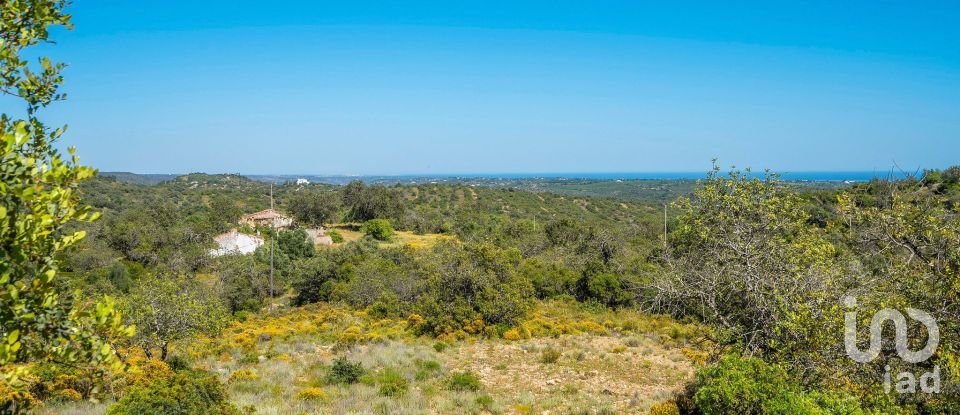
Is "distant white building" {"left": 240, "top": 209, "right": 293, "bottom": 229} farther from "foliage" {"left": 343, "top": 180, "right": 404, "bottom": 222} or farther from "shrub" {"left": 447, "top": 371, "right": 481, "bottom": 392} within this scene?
"shrub" {"left": 447, "top": 371, "right": 481, "bottom": 392}

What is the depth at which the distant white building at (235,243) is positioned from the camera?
49.8m

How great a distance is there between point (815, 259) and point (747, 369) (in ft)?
7.90

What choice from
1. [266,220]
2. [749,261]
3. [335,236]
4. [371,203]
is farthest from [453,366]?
[371,203]

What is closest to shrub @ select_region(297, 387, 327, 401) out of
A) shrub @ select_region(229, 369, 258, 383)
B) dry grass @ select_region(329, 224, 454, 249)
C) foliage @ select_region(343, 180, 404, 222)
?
shrub @ select_region(229, 369, 258, 383)

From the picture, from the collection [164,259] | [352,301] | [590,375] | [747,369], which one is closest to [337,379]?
[590,375]

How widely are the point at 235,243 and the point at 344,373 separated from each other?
43.8 metres

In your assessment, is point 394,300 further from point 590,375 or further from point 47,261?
point 47,261

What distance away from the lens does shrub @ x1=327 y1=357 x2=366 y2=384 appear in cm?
1406

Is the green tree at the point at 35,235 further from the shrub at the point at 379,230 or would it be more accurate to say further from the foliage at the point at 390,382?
the shrub at the point at 379,230

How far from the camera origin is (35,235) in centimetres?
290

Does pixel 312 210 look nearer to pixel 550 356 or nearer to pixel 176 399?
pixel 550 356

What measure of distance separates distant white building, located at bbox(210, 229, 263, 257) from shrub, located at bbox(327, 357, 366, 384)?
39241 mm

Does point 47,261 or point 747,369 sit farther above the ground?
point 47,261

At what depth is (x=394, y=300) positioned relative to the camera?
28.4m
